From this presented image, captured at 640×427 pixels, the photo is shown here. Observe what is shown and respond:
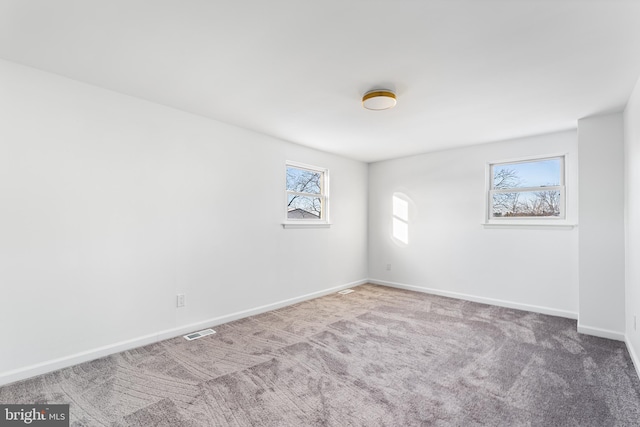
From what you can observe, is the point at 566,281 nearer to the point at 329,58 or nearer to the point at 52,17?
the point at 329,58

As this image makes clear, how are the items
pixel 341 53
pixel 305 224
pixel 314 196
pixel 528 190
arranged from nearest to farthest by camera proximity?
pixel 341 53 < pixel 528 190 < pixel 305 224 < pixel 314 196

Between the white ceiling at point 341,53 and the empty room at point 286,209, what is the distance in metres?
0.02

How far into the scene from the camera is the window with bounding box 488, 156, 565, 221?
400cm

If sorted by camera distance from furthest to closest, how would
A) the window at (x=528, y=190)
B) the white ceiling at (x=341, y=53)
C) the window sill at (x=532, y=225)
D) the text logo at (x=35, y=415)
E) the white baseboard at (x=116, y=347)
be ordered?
the window at (x=528, y=190) → the window sill at (x=532, y=225) → the white baseboard at (x=116, y=347) → the text logo at (x=35, y=415) → the white ceiling at (x=341, y=53)

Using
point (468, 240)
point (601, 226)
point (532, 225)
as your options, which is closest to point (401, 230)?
point (468, 240)

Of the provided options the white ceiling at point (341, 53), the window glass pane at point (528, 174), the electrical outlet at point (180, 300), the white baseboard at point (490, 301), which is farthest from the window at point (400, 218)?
the electrical outlet at point (180, 300)

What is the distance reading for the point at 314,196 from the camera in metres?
4.88

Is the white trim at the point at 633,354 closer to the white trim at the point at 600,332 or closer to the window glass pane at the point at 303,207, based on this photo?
the white trim at the point at 600,332

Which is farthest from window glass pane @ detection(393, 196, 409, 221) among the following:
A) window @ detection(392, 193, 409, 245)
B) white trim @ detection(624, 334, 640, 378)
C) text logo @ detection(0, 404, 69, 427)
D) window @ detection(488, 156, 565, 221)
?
text logo @ detection(0, 404, 69, 427)

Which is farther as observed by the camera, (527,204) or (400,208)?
(400,208)

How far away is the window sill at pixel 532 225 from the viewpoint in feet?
12.6

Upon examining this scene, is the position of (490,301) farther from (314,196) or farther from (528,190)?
(314,196)

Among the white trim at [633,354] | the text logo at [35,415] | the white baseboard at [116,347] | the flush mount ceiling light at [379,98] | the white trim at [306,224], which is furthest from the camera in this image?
the white trim at [306,224]

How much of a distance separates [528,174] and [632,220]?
5.40 ft
